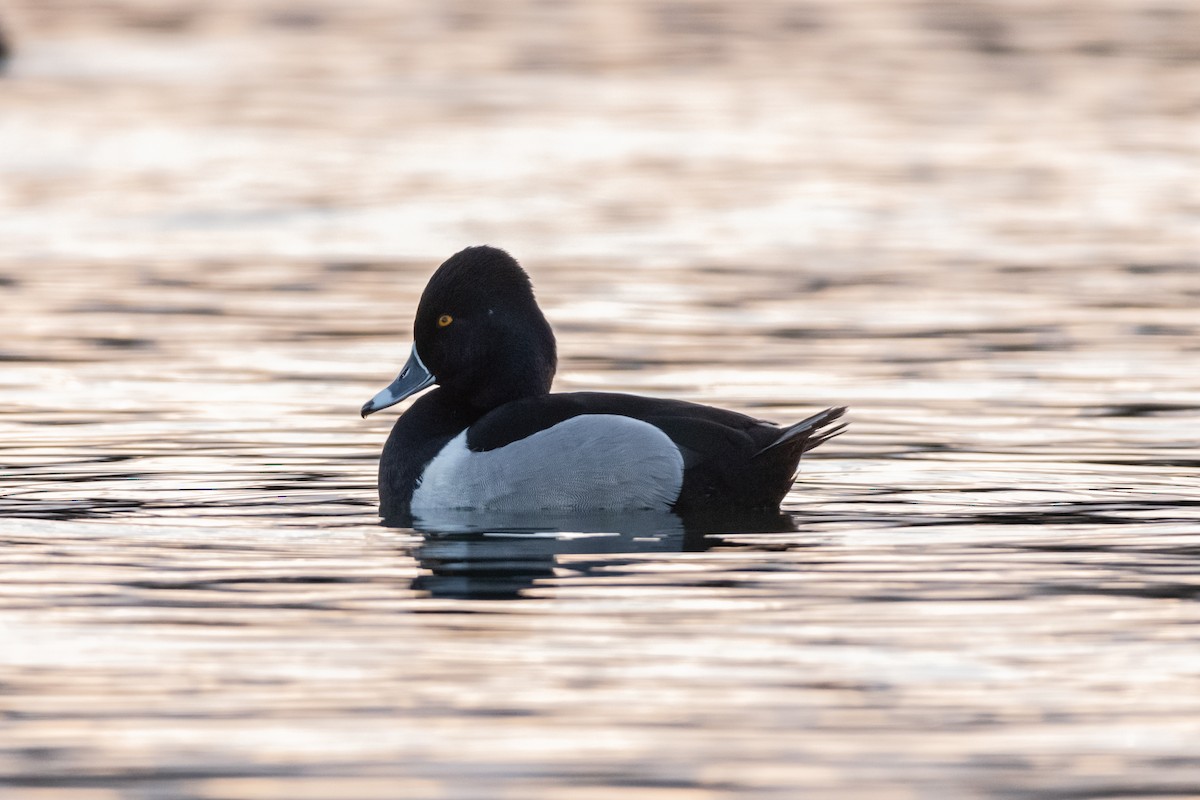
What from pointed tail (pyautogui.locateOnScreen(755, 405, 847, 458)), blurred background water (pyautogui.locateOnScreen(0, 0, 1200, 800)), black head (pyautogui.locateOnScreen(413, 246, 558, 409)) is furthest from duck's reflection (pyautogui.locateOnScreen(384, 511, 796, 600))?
black head (pyautogui.locateOnScreen(413, 246, 558, 409))

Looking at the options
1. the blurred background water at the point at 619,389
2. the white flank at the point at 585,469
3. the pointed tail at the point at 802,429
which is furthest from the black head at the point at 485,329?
the pointed tail at the point at 802,429

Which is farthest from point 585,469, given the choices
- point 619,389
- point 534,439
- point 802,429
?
point 619,389

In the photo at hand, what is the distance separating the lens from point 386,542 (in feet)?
25.7

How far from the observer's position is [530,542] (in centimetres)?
773

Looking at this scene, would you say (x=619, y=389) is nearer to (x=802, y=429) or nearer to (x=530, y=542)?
(x=802, y=429)

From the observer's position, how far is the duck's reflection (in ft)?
23.6

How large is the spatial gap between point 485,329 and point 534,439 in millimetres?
620

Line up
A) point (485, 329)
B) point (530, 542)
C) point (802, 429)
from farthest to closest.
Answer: point (485, 329), point (802, 429), point (530, 542)

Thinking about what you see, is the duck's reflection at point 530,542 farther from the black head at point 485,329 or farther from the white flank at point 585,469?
the black head at point 485,329

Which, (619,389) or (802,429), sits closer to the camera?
(802,429)

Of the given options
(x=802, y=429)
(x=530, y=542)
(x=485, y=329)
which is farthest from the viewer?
(x=485, y=329)

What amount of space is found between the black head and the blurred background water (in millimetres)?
635

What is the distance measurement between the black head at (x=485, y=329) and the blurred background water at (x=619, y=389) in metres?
0.63

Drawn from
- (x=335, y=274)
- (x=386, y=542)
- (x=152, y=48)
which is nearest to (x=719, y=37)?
(x=152, y=48)
